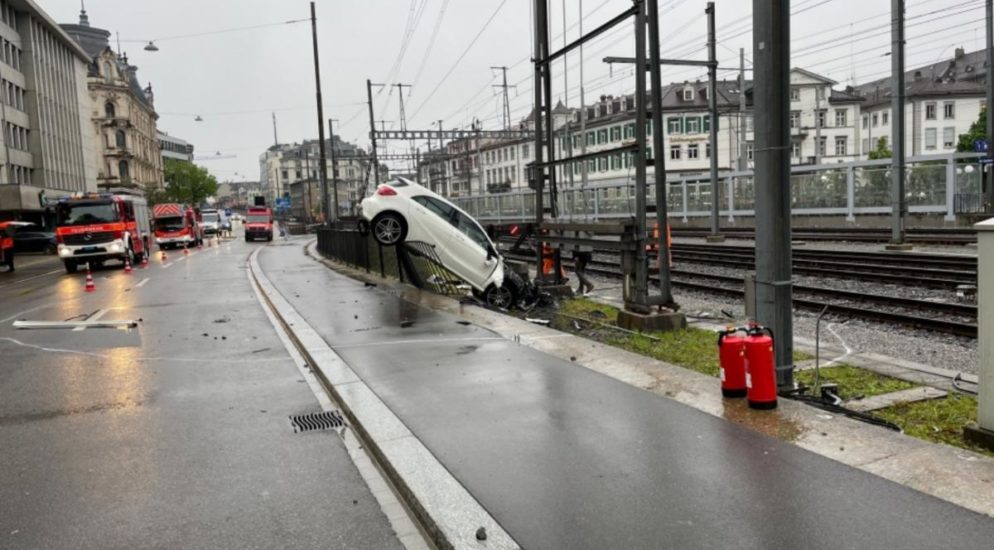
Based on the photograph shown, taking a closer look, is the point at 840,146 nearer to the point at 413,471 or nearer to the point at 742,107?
the point at 742,107

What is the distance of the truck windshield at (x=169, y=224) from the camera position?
4266 centimetres

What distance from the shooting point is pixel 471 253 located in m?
13.7

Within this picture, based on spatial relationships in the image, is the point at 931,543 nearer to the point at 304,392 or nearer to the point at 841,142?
the point at 304,392

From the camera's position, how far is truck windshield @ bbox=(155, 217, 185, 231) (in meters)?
42.7

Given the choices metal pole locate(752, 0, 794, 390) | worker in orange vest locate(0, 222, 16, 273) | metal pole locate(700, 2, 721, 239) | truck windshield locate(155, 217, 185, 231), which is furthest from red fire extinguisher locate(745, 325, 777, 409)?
truck windshield locate(155, 217, 185, 231)

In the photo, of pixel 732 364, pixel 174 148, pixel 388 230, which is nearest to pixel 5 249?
pixel 388 230

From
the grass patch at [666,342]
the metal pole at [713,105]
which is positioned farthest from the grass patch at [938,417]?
the metal pole at [713,105]

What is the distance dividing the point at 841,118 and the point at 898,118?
70.6m

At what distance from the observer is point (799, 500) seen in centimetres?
407

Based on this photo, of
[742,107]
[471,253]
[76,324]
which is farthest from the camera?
[742,107]

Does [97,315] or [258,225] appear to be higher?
[258,225]

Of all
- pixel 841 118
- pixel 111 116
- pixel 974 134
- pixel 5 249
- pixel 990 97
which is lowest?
pixel 5 249

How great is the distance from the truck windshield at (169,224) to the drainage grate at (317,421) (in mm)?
40169

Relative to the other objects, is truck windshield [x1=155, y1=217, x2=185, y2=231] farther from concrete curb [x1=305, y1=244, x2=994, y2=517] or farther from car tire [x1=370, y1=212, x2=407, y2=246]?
concrete curb [x1=305, y1=244, x2=994, y2=517]
